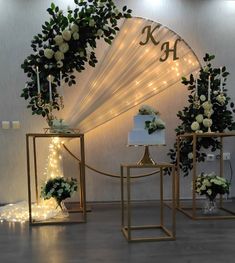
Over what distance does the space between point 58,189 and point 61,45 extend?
158 centimetres

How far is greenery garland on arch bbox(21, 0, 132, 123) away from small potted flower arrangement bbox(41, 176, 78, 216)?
68cm

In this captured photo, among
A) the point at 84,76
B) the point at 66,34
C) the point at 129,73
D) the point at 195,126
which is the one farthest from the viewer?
the point at 84,76

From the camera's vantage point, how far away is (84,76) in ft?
15.1

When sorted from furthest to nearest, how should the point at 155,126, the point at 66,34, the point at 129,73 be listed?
1. the point at 129,73
2. the point at 66,34
3. the point at 155,126

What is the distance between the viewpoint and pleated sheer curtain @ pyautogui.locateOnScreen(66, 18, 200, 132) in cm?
436

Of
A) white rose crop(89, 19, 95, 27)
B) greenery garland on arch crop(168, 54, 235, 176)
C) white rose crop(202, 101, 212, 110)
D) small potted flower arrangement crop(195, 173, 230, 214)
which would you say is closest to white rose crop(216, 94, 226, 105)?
greenery garland on arch crop(168, 54, 235, 176)

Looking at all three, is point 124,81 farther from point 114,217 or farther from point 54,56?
point 114,217

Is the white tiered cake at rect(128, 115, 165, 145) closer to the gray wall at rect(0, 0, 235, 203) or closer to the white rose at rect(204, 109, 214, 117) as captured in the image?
the white rose at rect(204, 109, 214, 117)

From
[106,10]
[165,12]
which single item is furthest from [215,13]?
[106,10]

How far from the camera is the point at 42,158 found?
15.1ft

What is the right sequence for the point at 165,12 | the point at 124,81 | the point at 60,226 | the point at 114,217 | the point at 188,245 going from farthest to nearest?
1. the point at 165,12
2. the point at 124,81
3. the point at 114,217
4. the point at 60,226
5. the point at 188,245

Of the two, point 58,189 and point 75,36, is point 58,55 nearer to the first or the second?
point 75,36

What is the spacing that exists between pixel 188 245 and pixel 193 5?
126 inches

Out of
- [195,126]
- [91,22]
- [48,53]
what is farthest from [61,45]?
[195,126]
